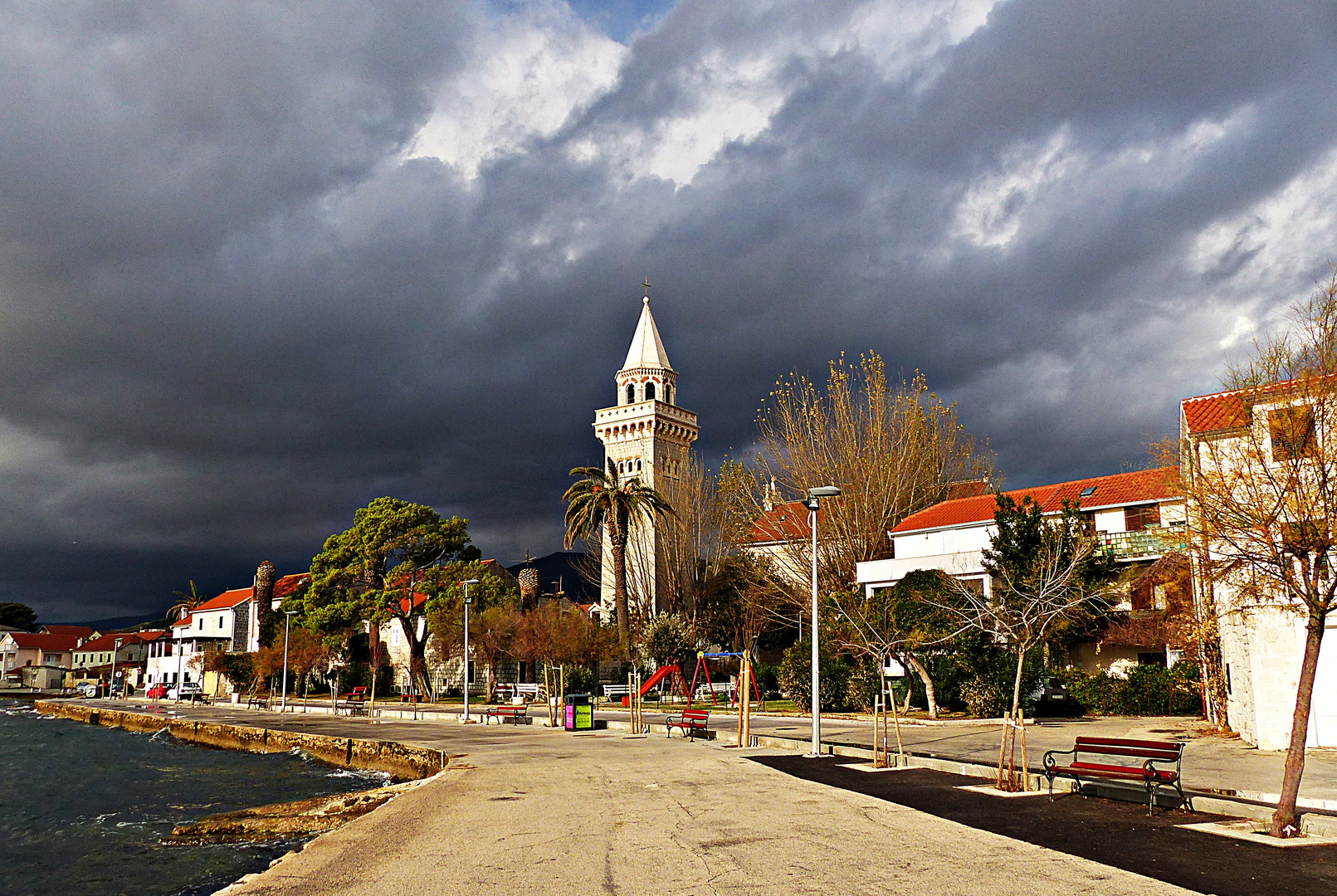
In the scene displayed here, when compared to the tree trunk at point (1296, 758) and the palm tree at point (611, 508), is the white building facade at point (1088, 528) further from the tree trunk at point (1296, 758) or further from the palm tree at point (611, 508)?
the tree trunk at point (1296, 758)

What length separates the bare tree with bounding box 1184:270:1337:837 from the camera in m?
11.0

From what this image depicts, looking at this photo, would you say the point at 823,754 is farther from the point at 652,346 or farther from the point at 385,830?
the point at 652,346

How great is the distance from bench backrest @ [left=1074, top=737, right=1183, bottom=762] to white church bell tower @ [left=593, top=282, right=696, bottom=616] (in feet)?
178

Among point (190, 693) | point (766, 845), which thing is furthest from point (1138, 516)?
point (190, 693)

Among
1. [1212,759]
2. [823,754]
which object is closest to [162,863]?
[823,754]

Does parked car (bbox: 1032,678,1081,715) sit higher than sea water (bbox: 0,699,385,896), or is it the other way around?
parked car (bbox: 1032,678,1081,715)

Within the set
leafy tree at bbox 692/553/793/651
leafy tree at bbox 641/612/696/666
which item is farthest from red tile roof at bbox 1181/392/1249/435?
leafy tree at bbox 641/612/696/666

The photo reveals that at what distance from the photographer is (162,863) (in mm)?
17734

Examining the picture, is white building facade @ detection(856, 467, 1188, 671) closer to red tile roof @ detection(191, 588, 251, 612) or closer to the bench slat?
the bench slat

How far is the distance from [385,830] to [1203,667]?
85.6 ft

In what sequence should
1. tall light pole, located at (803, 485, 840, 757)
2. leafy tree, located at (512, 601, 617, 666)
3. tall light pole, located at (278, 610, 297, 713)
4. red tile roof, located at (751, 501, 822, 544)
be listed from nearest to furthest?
tall light pole, located at (803, 485, 840, 757), leafy tree, located at (512, 601, 617, 666), red tile roof, located at (751, 501, 822, 544), tall light pole, located at (278, 610, 297, 713)

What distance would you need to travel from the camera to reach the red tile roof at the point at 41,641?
132 m

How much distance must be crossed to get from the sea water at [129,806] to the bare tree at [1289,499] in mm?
15815

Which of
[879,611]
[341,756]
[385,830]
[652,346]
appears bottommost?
[341,756]
